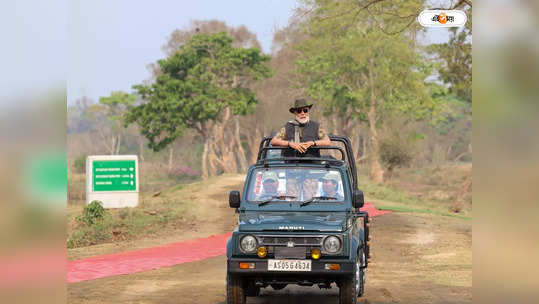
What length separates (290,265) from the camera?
9.16 m

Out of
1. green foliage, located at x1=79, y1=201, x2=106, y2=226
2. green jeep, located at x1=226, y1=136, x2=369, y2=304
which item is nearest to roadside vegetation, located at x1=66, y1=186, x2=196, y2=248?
green foliage, located at x1=79, y1=201, x2=106, y2=226

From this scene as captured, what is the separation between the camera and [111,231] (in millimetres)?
22859

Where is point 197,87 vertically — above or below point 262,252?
above

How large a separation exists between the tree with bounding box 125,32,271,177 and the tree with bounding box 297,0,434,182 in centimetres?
381

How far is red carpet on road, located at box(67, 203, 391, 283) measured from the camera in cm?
1562

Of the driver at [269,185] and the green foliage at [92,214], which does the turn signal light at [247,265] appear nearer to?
the driver at [269,185]

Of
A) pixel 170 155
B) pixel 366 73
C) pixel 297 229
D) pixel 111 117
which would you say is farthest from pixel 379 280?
pixel 111 117

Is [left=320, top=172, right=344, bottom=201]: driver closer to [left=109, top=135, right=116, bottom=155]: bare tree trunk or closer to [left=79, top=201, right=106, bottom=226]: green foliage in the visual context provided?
[left=79, top=201, right=106, bottom=226]: green foliage

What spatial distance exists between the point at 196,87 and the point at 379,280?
3653 centimetres

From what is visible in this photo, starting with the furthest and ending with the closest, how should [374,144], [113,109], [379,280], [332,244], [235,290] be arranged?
[113,109], [374,144], [379,280], [235,290], [332,244]

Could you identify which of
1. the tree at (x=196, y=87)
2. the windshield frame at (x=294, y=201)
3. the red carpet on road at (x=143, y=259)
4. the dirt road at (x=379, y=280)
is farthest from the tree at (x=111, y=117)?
the windshield frame at (x=294, y=201)

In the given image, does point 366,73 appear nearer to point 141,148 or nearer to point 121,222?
point 121,222
